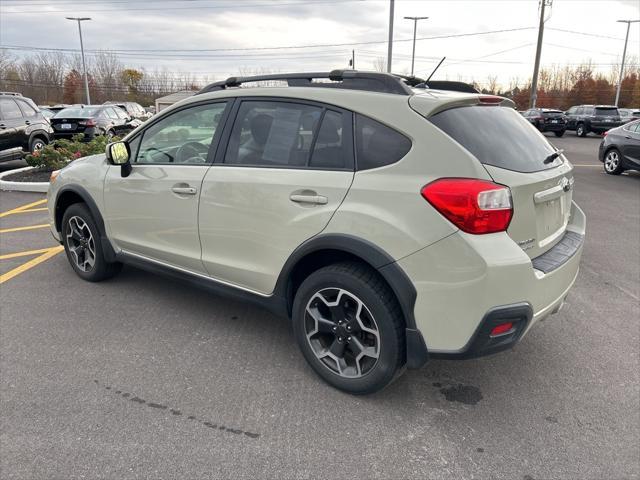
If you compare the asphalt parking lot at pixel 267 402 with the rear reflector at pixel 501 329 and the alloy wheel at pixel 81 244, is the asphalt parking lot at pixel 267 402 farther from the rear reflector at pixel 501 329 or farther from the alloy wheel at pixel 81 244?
the rear reflector at pixel 501 329

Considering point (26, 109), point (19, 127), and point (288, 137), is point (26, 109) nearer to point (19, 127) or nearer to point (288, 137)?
point (19, 127)

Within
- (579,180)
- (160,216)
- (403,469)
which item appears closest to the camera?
(403,469)

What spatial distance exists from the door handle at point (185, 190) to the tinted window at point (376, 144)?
127cm

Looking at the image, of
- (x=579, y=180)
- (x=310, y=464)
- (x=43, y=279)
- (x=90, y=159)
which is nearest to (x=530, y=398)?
(x=310, y=464)

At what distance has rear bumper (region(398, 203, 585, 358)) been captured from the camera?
238cm

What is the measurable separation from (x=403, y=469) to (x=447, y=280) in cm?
92

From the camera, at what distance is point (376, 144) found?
274 centimetres

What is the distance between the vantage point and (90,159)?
4.53 m

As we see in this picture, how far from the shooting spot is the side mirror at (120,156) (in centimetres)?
394

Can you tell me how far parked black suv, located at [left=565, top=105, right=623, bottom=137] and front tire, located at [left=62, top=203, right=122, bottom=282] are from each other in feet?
93.3

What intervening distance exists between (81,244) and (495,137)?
3.75 m

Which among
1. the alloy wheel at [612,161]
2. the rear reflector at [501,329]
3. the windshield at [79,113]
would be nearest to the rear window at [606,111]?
the alloy wheel at [612,161]

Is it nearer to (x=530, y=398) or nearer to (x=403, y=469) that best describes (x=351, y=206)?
(x=403, y=469)

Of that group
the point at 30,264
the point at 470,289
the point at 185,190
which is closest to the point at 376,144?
the point at 470,289
